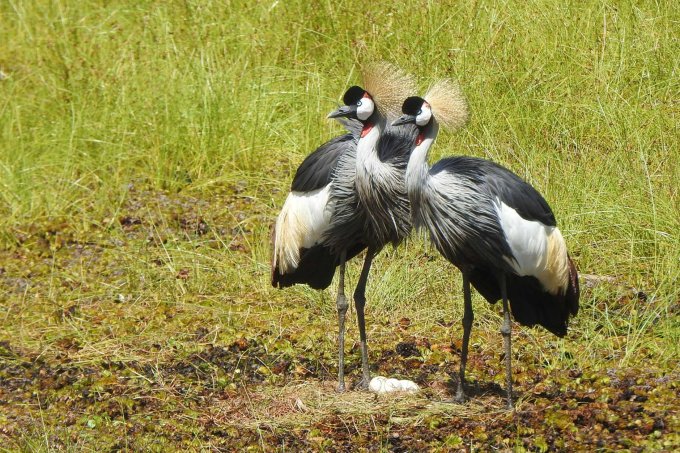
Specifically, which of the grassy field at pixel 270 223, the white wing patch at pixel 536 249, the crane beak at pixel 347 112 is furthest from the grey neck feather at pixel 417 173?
the grassy field at pixel 270 223

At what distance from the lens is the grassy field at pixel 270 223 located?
3.68 metres

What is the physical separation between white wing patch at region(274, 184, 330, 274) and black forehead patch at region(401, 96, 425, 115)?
47cm

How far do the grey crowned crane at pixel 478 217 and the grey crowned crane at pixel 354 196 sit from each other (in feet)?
0.54

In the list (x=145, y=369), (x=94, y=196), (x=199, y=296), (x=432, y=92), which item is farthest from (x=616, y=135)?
(x=94, y=196)

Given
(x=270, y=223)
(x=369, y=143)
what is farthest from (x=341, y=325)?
(x=270, y=223)

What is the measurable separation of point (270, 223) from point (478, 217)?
1.96 m

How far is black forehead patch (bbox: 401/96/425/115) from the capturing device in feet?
11.8

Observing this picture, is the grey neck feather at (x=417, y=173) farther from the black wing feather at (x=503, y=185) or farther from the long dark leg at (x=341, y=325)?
the long dark leg at (x=341, y=325)

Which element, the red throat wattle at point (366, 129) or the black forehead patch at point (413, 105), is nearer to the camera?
the black forehead patch at point (413, 105)

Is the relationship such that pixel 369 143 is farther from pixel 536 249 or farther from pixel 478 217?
pixel 536 249

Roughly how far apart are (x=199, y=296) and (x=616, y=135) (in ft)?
6.73

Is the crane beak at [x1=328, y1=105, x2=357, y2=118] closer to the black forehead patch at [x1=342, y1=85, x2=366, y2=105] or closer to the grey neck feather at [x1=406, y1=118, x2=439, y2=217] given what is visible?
the black forehead patch at [x1=342, y1=85, x2=366, y2=105]

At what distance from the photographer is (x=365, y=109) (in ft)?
12.4

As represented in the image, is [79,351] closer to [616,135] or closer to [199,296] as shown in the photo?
[199,296]
